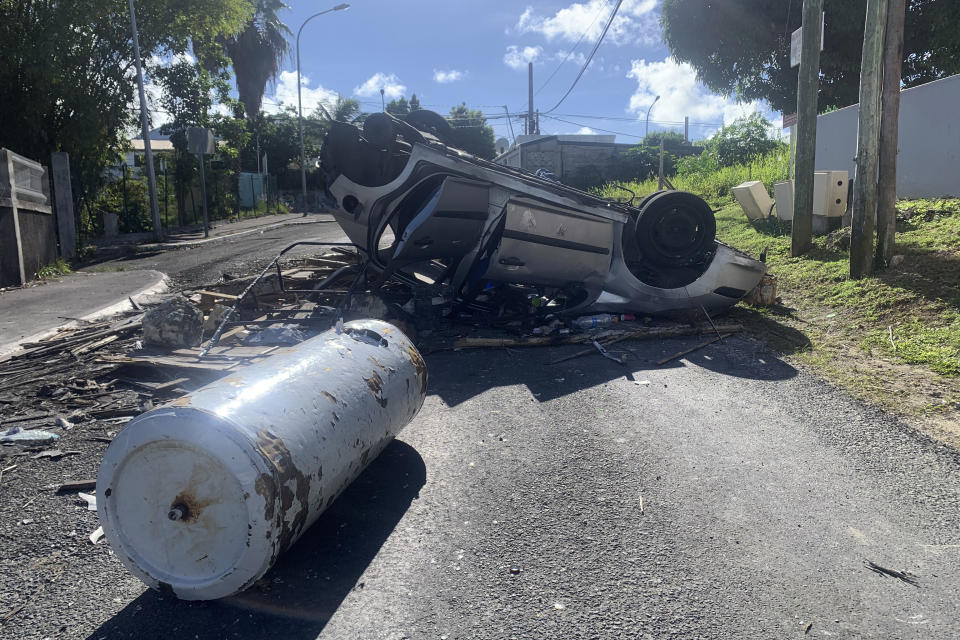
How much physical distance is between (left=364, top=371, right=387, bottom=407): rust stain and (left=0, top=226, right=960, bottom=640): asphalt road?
551 millimetres

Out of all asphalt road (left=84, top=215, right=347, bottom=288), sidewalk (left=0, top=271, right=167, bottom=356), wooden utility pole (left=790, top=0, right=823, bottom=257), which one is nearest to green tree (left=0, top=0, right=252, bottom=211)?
asphalt road (left=84, top=215, right=347, bottom=288)

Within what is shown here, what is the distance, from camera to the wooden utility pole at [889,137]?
7.82 m

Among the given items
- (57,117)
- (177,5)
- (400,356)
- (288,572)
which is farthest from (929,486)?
(177,5)

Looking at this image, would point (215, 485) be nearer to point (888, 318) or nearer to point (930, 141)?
point (888, 318)

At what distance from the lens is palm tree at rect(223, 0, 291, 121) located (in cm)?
4241

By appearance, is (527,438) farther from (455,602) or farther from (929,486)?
(929,486)

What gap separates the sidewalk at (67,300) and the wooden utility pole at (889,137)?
32.6 feet

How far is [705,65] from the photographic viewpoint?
23.2m

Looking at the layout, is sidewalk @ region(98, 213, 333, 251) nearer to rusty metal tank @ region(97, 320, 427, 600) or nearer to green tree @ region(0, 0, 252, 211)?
green tree @ region(0, 0, 252, 211)

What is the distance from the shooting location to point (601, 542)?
306 cm

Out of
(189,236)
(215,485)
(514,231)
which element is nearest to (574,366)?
(514,231)

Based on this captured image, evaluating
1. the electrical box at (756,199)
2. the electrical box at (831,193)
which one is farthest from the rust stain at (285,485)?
the electrical box at (756,199)

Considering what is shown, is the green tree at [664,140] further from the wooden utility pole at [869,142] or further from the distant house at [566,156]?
the wooden utility pole at [869,142]

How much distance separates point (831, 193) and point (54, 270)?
1429 cm
